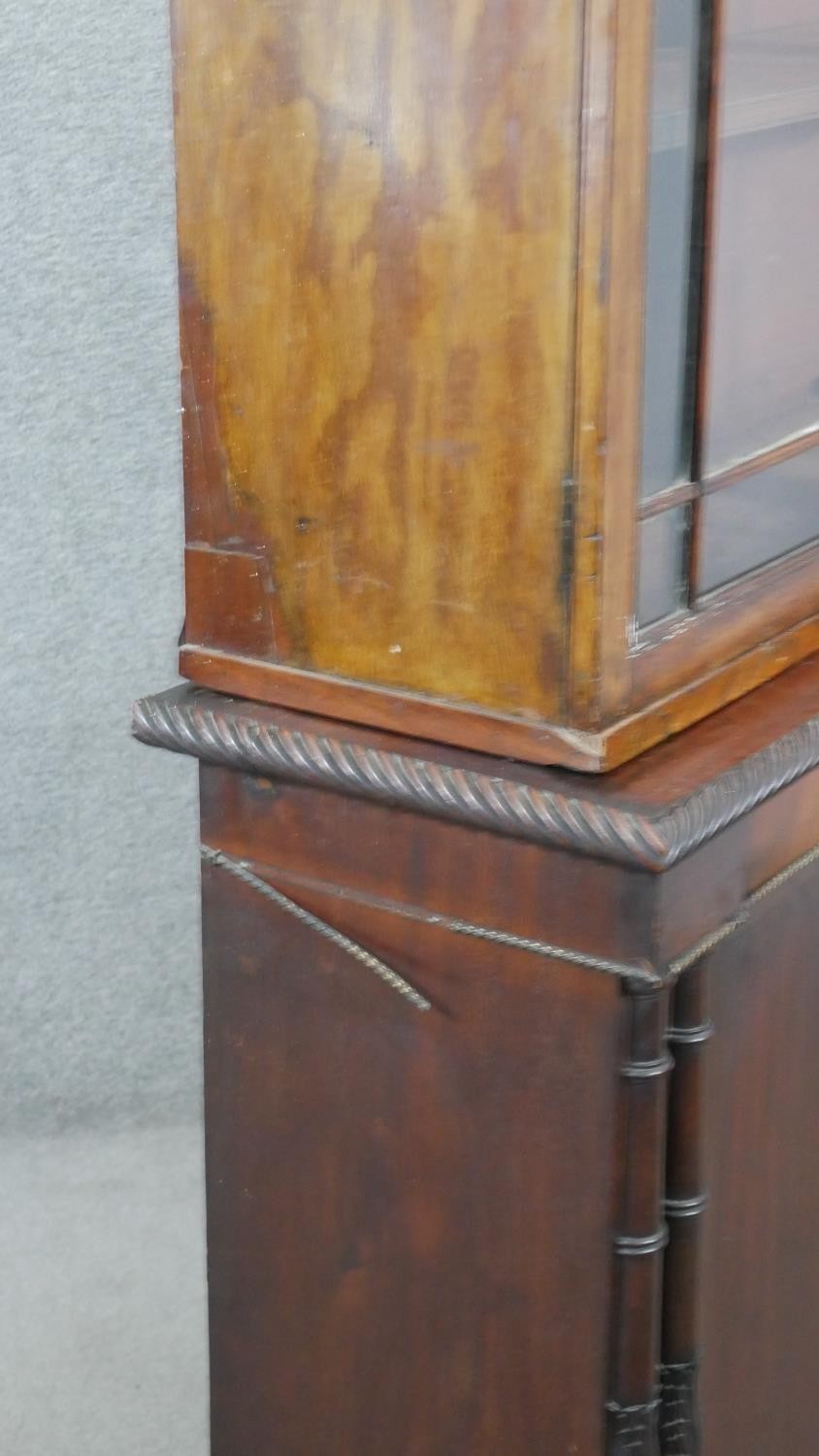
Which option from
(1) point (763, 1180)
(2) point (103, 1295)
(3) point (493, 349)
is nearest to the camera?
(3) point (493, 349)

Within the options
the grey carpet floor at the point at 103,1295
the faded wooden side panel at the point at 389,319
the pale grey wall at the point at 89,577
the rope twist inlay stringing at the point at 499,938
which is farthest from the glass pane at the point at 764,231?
the grey carpet floor at the point at 103,1295

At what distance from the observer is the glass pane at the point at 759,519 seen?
1.00m

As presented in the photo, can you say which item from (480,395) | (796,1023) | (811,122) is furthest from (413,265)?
(796,1023)

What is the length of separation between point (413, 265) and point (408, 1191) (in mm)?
504

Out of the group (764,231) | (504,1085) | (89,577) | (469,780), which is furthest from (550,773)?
(89,577)

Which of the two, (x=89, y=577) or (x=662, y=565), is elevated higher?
(x=662, y=565)

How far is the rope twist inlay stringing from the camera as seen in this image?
0.94m

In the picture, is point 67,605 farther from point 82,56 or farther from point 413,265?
point 413,265

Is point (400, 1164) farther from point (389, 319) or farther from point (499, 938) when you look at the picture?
point (389, 319)

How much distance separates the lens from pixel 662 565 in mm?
963

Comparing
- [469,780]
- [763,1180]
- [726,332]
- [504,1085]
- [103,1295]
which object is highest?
[726,332]

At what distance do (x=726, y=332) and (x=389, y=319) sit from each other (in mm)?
182

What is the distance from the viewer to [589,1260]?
997 mm

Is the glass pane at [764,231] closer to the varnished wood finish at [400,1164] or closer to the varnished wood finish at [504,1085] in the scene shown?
the varnished wood finish at [504,1085]
